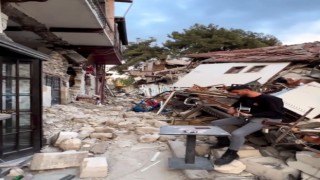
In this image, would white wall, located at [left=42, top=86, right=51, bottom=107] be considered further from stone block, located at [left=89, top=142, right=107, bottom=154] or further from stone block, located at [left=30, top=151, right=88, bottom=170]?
stone block, located at [left=30, top=151, right=88, bottom=170]

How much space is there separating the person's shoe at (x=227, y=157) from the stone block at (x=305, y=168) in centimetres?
81

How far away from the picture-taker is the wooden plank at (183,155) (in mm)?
4838

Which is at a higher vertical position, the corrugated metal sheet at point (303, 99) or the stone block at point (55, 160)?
the corrugated metal sheet at point (303, 99)

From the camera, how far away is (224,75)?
11.3 m

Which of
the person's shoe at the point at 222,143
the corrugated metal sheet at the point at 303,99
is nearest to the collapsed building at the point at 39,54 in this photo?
the person's shoe at the point at 222,143

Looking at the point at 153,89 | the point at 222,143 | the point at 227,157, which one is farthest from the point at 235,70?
the point at 153,89

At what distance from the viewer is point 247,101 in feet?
19.4

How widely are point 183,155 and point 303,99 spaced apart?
278 cm

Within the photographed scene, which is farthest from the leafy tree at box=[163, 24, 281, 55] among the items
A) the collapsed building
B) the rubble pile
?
the rubble pile

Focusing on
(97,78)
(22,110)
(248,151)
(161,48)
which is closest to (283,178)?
(248,151)

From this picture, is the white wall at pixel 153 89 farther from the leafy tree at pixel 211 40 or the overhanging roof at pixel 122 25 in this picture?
the leafy tree at pixel 211 40

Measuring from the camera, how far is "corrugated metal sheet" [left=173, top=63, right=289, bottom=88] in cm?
983

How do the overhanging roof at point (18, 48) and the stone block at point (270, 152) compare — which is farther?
the stone block at point (270, 152)

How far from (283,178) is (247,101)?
151cm
